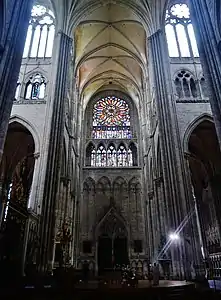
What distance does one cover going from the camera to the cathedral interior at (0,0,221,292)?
34.4 feet

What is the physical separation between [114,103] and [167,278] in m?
21.1

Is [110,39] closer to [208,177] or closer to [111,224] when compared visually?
[208,177]

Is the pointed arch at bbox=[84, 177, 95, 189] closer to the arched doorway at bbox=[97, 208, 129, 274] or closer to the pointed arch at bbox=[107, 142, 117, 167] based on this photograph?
the pointed arch at bbox=[107, 142, 117, 167]

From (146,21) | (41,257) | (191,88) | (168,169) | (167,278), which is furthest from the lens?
(146,21)

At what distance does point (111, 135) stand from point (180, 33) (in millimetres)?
12182

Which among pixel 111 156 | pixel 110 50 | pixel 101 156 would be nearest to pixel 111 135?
pixel 111 156

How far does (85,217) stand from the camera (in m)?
23.3

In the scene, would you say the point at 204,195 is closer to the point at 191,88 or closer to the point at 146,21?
the point at 191,88

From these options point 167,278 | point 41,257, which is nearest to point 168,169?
point 167,278

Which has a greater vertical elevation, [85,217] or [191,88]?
[191,88]

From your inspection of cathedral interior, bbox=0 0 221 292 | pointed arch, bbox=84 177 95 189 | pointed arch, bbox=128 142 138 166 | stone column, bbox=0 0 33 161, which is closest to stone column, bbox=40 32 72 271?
cathedral interior, bbox=0 0 221 292

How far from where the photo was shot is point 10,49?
9.63 metres

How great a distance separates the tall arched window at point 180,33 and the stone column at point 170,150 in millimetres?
1585

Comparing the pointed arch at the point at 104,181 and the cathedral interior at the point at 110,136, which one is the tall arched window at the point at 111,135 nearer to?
the cathedral interior at the point at 110,136
